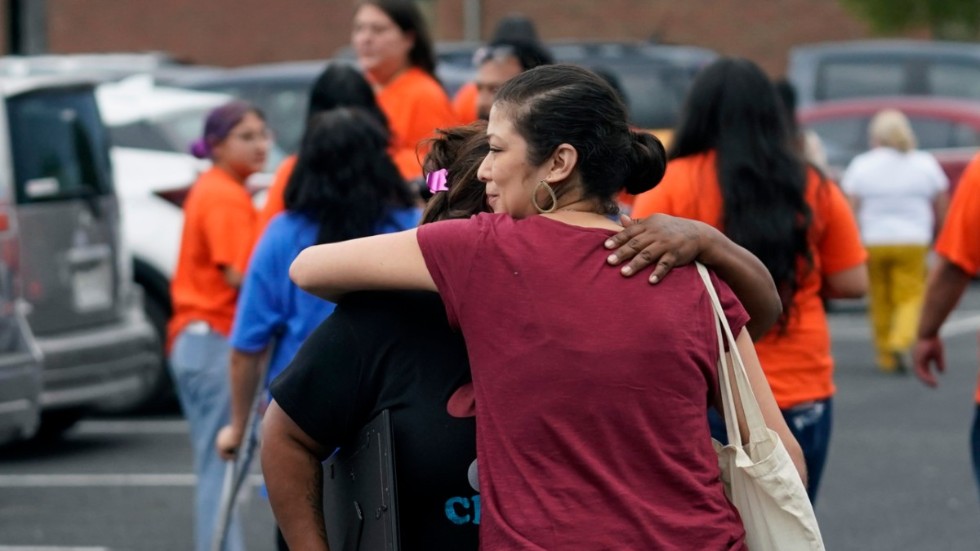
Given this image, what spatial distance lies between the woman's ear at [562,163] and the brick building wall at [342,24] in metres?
31.0

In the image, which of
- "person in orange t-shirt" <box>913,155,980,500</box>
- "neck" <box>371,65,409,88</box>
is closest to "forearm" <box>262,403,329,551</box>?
"person in orange t-shirt" <box>913,155,980,500</box>

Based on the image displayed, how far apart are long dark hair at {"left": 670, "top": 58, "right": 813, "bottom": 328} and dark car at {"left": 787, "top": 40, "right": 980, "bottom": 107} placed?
14919mm

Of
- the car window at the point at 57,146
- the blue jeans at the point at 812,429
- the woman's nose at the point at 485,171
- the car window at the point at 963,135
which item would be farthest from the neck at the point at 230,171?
the car window at the point at 963,135

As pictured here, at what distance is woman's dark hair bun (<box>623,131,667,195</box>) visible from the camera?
107 inches

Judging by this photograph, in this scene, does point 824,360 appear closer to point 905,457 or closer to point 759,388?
point 759,388

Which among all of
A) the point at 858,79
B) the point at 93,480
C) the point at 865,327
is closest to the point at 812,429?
the point at 93,480

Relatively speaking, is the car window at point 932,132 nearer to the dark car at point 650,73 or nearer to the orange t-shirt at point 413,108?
the dark car at point 650,73

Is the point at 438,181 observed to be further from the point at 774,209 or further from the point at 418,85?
the point at 418,85

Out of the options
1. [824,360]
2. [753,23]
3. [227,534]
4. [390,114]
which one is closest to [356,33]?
[390,114]

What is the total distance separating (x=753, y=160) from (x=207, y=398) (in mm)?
2197

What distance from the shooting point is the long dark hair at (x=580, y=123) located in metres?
2.65

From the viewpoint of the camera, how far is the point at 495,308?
261 centimetres

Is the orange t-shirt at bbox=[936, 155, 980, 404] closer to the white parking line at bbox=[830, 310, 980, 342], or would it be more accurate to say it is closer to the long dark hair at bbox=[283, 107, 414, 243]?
the long dark hair at bbox=[283, 107, 414, 243]

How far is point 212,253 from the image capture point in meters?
5.87
